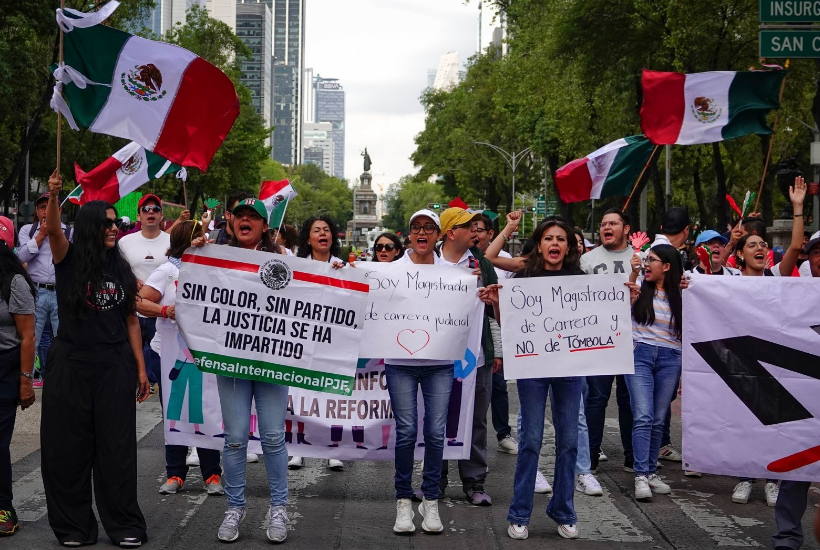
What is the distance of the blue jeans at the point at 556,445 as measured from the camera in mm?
6559

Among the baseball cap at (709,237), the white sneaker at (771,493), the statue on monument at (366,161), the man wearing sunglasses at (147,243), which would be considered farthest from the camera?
the statue on monument at (366,161)

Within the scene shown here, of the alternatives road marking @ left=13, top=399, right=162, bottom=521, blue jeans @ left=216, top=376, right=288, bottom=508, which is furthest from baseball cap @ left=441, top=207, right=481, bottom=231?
road marking @ left=13, top=399, right=162, bottom=521

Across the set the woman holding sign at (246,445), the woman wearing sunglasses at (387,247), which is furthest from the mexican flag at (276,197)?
the woman holding sign at (246,445)

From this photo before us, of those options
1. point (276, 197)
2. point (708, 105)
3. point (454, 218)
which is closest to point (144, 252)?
point (276, 197)

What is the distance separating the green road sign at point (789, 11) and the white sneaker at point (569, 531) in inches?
248

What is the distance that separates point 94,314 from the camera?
616 centimetres

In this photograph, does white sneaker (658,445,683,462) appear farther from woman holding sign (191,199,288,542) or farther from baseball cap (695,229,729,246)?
woman holding sign (191,199,288,542)

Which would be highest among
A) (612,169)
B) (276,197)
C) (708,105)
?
(708,105)

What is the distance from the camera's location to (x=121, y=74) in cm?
871

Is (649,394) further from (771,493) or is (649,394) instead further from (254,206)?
(254,206)

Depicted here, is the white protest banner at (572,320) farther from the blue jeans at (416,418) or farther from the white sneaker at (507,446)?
the white sneaker at (507,446)

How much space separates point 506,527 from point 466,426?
2.83ft

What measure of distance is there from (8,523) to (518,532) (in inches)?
114

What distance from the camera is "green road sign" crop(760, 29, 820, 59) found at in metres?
11.0
